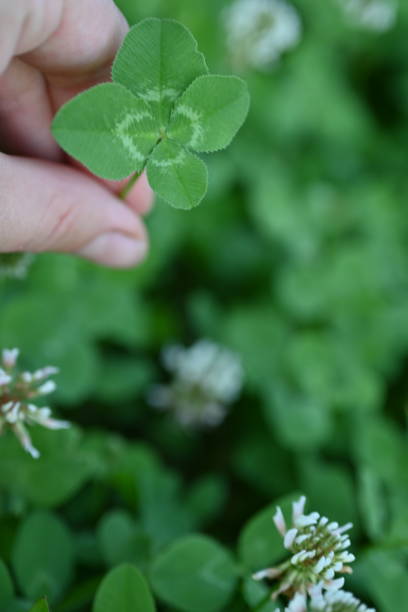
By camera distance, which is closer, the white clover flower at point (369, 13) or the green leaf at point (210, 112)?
the green leaf at point (210, 112)

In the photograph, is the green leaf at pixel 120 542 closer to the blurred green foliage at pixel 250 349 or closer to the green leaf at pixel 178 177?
the blurred green foliage at pixel 250 349

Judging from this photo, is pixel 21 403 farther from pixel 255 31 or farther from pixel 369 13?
pixel 369 13

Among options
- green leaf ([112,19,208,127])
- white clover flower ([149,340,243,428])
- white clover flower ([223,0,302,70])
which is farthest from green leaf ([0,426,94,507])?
white clover flower ([223,0,302,70])

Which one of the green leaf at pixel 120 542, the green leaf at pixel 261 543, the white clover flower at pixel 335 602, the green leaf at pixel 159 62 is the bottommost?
the green leaf at pixel 120 542

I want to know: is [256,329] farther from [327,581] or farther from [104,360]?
[327,581]

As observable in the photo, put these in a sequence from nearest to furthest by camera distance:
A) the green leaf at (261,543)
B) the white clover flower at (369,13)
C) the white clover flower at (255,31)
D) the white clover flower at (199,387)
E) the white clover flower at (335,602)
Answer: the white clover flower at (335,602) < the green leaf at (261,543) < the white clover flower at (199,387) < the white clover flower at (255,31) < the white clover flower at (369,13)

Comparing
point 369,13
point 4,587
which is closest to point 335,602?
point 4,587

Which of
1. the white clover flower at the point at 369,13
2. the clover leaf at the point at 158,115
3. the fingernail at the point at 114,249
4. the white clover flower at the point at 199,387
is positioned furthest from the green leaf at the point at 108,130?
the white clover flower at the point at 369,13

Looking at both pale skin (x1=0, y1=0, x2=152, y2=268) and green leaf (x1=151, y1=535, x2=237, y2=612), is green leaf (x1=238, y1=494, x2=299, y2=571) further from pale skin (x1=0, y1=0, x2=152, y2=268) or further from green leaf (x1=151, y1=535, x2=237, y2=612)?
pale skin (x1=0, y1=0, x2=152, y2=268)
